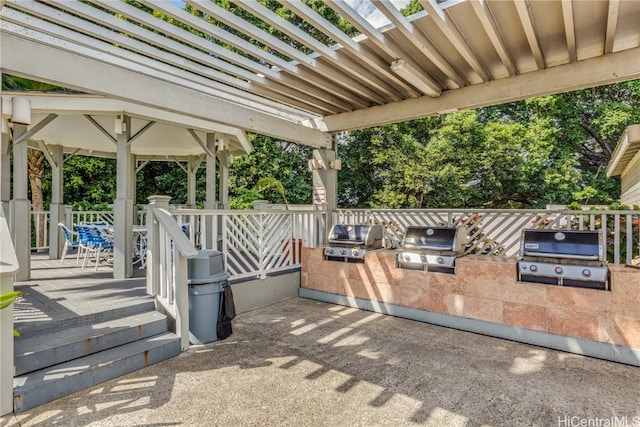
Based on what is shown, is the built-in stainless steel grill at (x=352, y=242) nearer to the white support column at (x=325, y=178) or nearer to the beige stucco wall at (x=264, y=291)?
the beige stucco wall at (x=264, y=291)

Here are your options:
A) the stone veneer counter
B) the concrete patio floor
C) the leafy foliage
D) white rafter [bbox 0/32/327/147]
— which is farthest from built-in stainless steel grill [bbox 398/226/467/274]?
the leafy foliage

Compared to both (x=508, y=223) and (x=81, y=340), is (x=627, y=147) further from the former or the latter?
(x=81, y=340)

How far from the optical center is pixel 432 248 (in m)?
4.54

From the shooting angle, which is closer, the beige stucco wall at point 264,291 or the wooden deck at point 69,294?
the wooden deck at point 69,294

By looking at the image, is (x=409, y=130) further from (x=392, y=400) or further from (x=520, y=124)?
(x=392, y=400)

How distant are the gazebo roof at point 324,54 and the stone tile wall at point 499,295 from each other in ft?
6.98

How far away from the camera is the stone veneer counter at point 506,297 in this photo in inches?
133

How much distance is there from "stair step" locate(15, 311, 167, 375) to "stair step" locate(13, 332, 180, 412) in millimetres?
53

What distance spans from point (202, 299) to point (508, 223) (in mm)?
4774

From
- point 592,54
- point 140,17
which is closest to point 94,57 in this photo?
point 140,17

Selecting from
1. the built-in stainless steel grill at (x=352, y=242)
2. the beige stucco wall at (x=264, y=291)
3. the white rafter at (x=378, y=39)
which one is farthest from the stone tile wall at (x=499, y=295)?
the white rafter at (x=378, y=39)

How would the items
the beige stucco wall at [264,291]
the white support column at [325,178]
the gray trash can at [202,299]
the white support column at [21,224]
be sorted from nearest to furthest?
the gray trash can at [202,299] → the white support column at [21,224] → the beige stucco wall at [264,291] → the white support column at [325,178]

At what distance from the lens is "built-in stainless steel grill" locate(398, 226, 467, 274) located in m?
4.42

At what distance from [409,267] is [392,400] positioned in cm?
224
